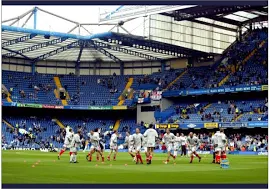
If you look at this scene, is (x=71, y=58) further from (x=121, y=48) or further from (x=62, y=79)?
(x=121, y=48)

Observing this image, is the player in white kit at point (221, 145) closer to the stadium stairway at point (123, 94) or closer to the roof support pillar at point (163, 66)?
the stadium stairway at point (123, 94)

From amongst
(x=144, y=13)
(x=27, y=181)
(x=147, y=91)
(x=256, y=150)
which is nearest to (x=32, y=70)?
(x=147, y=91)

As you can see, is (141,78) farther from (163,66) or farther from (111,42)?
(111,42)

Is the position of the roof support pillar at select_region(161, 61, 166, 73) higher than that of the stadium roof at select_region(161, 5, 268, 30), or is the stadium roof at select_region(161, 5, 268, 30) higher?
the stadium roof at select_region(161, 5, 268, 30)

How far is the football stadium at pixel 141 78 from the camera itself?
65.8m

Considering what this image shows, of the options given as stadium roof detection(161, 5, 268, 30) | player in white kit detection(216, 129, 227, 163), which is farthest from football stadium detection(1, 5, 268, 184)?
player in white kit detection(216, 129, 227, 163)

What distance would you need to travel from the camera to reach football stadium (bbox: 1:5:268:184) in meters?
65.8

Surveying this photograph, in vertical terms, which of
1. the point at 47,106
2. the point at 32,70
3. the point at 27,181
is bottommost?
the point at 27,181

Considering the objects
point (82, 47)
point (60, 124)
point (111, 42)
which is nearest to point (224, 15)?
point (111, 42)

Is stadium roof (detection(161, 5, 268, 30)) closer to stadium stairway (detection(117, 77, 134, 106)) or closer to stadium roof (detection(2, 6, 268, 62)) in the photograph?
stadium roof (detection(2, 6, 268, 62))

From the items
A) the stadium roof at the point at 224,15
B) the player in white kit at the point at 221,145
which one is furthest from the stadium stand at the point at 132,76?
the player in white kit at the point at 221,145

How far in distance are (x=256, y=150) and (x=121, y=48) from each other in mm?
26679

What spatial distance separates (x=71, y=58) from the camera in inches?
3388

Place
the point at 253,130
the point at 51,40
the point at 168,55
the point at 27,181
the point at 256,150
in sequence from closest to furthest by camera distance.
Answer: the point at 27,181 < the point at 256,150 < the point at 253,130 < the point at 51,40 < the point at 168,55
